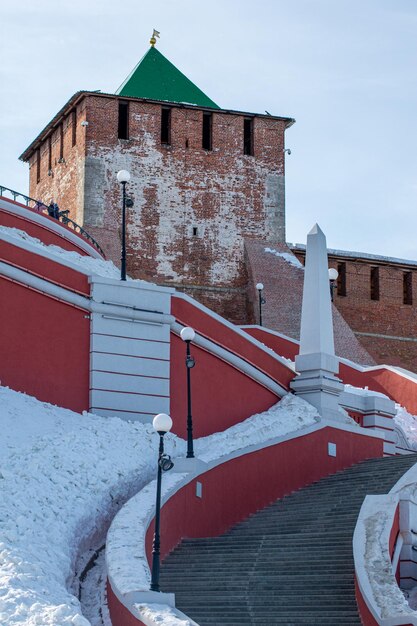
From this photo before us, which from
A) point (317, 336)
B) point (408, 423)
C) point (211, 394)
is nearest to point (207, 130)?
point (408, 423)

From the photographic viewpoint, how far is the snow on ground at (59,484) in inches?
486

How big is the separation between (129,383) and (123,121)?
16.4 meters

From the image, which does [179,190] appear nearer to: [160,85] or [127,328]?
[160,85]

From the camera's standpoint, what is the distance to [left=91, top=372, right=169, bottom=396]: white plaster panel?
19059 mm

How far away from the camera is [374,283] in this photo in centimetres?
3850

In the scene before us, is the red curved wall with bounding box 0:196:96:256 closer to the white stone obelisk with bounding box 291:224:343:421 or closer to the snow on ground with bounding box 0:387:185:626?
the white stone obelisk with bounding box 291:224:343:421

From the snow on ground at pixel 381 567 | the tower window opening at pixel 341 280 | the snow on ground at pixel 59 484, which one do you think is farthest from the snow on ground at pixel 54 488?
the tower window opening at pixel 341 280

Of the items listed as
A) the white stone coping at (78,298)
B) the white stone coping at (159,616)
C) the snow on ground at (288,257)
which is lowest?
the white stone coping at (159,616)

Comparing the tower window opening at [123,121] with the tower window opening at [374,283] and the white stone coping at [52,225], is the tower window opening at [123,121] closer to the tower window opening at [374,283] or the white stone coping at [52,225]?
the tower window opening at [374,283]

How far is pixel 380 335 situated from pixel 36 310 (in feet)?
67.6

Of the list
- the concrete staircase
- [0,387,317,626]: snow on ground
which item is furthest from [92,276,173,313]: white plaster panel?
the concrete staircase

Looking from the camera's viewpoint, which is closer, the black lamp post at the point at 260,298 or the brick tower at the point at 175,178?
the black lamp post at the point at 260,298

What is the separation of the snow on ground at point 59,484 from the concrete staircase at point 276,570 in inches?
39.2

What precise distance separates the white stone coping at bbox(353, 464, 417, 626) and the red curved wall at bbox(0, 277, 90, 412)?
181 inches
